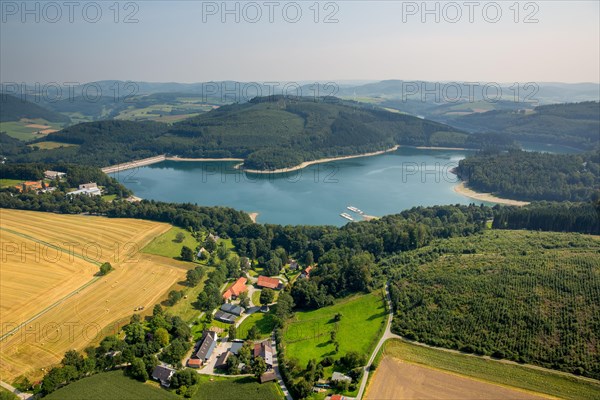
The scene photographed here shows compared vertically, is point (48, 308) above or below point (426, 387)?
above

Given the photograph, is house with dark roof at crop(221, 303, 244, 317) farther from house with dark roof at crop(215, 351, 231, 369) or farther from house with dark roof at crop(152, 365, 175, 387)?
house with dark roof at crop(152, 365, 175, 387)

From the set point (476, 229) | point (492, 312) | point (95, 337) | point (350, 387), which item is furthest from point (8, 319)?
point (476, 229)

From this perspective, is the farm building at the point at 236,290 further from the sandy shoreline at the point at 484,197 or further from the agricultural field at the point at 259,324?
the sandy shoreline at the point at 484,197

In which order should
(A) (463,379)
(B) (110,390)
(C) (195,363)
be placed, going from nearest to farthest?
1. (A) (463,379)
2. (B) (110,390)
3. (C) (195,363)

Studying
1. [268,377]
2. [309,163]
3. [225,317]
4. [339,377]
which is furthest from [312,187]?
[339,377]

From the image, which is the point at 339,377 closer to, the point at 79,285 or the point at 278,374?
the point at 278,374

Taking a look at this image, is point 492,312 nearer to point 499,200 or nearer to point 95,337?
point 95,337

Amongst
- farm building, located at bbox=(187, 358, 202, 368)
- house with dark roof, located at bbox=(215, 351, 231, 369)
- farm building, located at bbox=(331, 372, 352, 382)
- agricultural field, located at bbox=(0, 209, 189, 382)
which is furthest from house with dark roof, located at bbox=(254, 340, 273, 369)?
agricultural field, located at bbox=(0, 209, 189, 382)
